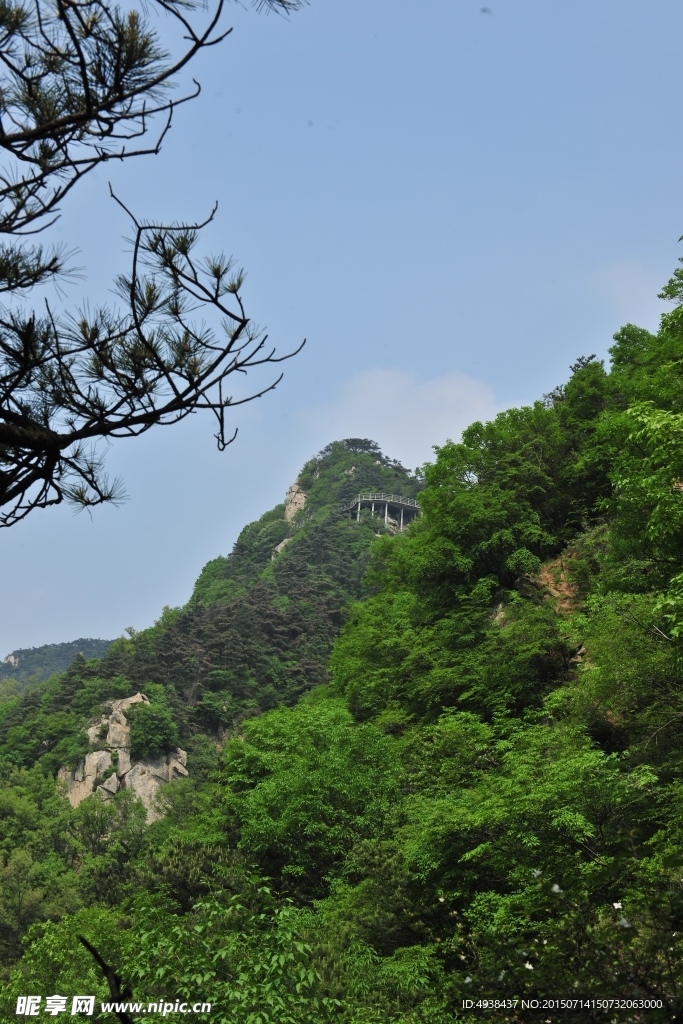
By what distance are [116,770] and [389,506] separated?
156 ft

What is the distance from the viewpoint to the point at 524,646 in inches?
744

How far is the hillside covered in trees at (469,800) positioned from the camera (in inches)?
297

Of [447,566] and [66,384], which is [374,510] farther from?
[66,384]

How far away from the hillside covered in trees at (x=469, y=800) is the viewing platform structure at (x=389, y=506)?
166ft

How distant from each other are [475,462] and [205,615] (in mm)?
41279

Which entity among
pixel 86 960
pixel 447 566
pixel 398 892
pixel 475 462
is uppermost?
pixel 475 462

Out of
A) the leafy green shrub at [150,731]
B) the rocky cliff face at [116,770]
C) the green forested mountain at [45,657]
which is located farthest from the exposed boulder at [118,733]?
the green forested mountain at [45,657]

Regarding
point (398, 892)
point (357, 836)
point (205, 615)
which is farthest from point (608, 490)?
point (205, 615)

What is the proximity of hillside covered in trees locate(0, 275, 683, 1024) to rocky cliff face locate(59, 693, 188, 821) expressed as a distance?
5701mm

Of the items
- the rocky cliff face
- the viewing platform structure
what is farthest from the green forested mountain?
the rocky cliff face

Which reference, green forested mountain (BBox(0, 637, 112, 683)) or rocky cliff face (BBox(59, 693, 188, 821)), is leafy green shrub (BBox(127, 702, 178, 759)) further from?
green forested mountain (BBox(0, 637, 112, 683))

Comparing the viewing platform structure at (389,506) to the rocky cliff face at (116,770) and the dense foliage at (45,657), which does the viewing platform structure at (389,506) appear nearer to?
the rocky cliff face at (116,770)

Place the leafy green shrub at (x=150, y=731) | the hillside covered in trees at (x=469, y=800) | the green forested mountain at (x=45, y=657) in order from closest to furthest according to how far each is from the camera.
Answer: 1. the hillside covered in trees at (x=469, y=800)
2. the leafy green shrub at (x=150, y=731)
3. the green forested mountain at (x=45, y=657)

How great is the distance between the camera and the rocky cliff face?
157ft
